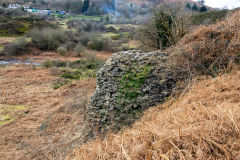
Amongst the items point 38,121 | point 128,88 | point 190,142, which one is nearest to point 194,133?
point 190,142

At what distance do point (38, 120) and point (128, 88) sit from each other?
5489 mm

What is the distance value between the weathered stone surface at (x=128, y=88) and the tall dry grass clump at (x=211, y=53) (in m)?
0.48

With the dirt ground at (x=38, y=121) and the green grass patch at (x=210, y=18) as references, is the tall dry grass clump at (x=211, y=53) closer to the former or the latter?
the dirt ground at (x=38, y=121)

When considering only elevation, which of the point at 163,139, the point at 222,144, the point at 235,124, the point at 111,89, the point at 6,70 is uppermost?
the point at 235,124

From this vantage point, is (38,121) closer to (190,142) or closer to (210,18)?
(190,142)

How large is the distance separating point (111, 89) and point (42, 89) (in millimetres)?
10214

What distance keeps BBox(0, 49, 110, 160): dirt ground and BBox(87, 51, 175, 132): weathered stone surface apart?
129 cm

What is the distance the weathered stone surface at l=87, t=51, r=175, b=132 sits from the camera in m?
4.70

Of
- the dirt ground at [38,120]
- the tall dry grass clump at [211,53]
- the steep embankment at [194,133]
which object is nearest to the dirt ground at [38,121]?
the dirt ground at [38,120]

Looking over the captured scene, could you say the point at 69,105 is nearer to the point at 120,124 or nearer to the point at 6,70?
the point at 120,124

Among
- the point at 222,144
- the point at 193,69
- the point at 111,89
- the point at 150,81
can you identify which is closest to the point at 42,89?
A: the point at 111,89

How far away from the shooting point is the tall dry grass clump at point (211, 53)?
4.75 meters

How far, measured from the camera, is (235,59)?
468cm

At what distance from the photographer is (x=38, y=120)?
8.13 meters
